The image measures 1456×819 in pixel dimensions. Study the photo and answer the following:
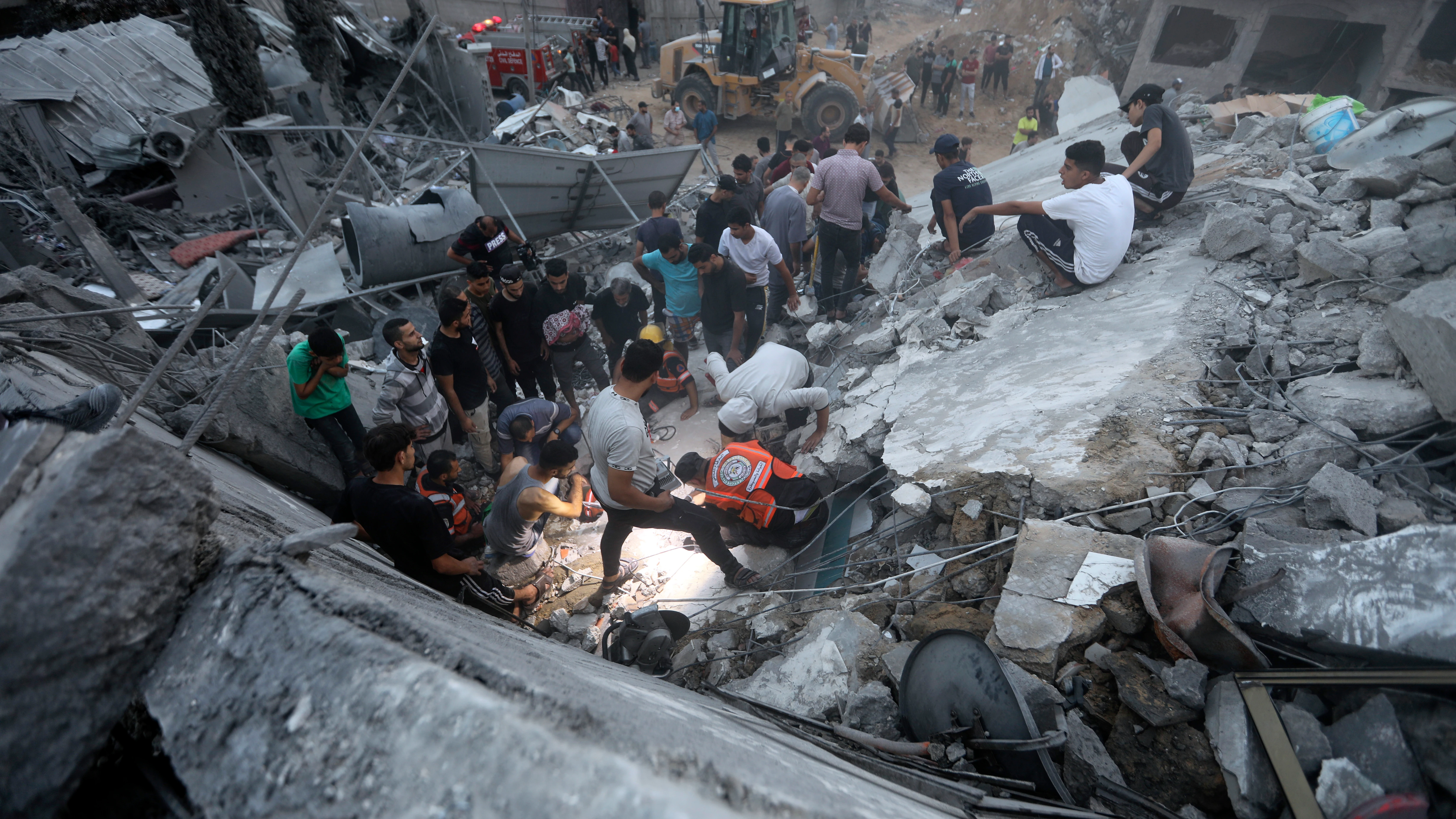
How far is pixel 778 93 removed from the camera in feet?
44.0

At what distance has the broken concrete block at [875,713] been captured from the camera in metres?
A: 2.12

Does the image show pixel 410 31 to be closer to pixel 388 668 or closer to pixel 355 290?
pixel 355 290

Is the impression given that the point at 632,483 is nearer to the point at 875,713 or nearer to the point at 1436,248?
the point at 875,713

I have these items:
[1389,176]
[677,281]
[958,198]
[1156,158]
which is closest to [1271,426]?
[1389,176]

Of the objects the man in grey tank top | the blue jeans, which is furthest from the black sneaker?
the blue jeans

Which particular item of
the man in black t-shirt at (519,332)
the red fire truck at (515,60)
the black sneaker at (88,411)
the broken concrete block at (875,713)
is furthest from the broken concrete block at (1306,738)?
the red fire truck at (515,60)

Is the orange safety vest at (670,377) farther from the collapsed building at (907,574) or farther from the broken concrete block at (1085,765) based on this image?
the broken concrete block at (1085,765)

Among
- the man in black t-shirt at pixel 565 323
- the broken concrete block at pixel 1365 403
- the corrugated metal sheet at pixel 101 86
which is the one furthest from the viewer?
the corrugated metal sheet at pixel 101 86

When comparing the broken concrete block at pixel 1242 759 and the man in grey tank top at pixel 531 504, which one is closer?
the broken concrete block at pixel 1242 759

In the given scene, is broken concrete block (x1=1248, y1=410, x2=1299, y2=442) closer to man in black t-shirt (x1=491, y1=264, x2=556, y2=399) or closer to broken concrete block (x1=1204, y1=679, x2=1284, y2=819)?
broken concrete block (x1=1204, y1=679, x2=1284, y2=819)

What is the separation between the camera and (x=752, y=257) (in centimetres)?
532

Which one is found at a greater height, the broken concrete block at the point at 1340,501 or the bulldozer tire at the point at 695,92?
the broken concrete block at the point at 1340,501

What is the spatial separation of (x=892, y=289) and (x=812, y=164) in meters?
2.42

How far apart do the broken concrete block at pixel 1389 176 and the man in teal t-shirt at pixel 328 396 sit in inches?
263
